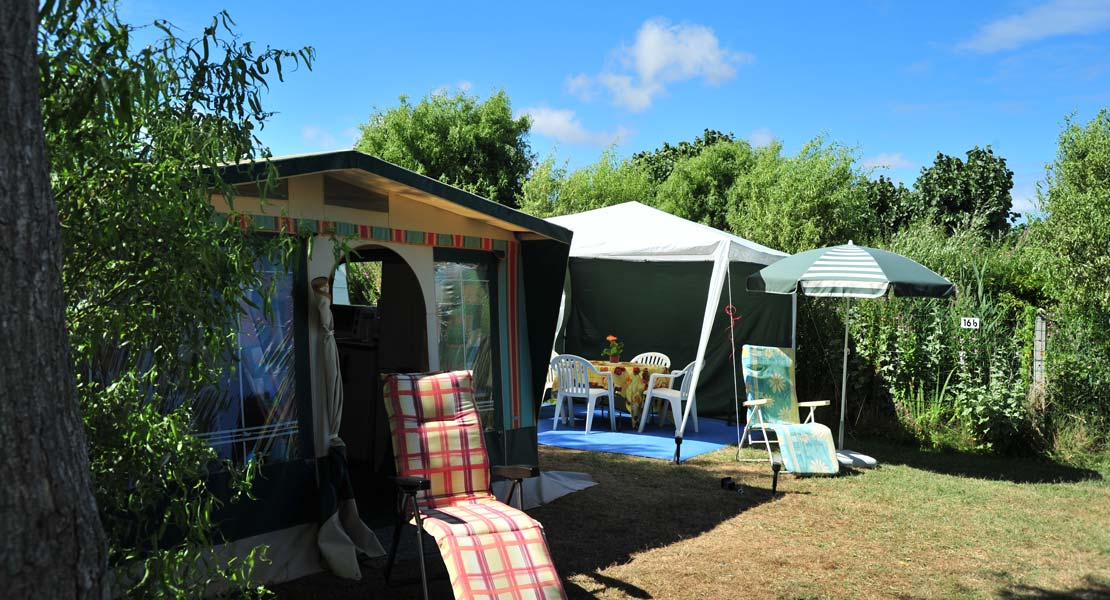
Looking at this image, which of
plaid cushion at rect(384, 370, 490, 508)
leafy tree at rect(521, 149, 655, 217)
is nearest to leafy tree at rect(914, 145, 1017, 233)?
leafy tree at rect(521, 149, 655, 217)

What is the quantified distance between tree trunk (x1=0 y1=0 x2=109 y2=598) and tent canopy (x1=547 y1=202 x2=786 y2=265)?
23.6ft

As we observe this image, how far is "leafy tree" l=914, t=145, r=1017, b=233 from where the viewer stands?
78.5 feet

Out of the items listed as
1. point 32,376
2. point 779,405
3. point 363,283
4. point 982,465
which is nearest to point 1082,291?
point 982,465

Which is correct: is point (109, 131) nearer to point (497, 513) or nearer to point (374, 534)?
point (497, 513)

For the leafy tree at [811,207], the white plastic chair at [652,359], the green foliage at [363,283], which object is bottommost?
the white plastic chair at [652,359]

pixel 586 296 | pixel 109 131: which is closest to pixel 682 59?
pixel 586 296

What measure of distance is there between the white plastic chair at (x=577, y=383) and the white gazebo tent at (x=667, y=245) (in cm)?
104

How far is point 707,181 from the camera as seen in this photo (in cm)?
2900

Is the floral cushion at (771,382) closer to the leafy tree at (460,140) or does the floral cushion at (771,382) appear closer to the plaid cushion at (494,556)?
the plaid cushion at (494,556)

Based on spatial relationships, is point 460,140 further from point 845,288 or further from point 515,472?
point 515,472

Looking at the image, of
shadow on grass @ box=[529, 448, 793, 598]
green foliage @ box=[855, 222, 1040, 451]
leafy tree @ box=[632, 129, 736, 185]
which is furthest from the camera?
leafy tree @ box=[632, 129, 736, 185]

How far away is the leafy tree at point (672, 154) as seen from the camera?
3503 cm

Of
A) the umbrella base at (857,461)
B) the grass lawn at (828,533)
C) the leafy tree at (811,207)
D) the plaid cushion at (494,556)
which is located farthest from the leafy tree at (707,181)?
the plaid cushion at (494,556)

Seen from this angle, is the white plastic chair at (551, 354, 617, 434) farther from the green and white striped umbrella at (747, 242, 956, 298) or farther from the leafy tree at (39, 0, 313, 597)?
the leafy tree at (39, 0, 313, 597)
